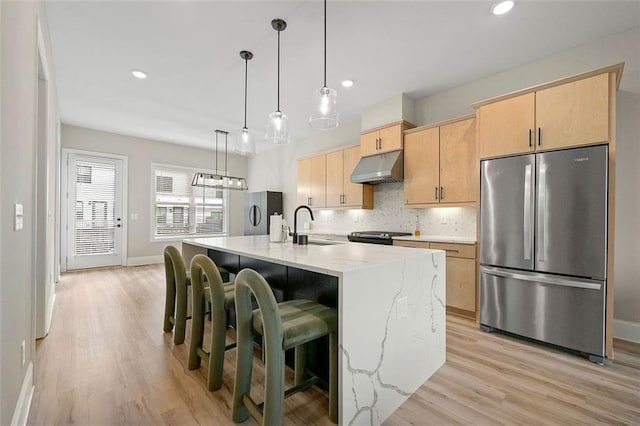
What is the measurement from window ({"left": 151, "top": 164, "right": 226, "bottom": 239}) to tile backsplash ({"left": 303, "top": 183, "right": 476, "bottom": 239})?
10.8 ft

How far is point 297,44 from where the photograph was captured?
294 cm

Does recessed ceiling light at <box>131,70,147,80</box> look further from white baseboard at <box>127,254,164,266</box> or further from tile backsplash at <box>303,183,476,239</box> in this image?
white baseboard at <box>127,254,164,266</box>

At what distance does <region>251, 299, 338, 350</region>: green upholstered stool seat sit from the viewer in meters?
1.45

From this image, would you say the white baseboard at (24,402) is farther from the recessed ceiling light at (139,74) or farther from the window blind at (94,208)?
the window blind at (94,208)

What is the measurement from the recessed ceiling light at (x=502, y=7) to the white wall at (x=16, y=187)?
316cm

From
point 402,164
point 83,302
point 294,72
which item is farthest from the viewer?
point 402,164

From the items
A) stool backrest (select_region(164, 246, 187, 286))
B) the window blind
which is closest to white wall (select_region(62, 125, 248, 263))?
the window blind

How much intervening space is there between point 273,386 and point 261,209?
545 centimetres

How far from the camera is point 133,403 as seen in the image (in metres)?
1.78

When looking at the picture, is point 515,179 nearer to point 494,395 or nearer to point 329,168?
point 494,395

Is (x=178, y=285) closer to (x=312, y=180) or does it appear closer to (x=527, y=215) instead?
(x=527, y=215)

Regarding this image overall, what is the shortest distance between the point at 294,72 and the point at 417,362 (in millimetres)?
3303

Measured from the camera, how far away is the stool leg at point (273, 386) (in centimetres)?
139

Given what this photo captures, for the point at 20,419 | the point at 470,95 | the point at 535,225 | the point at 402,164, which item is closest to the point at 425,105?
the point at 470,95
